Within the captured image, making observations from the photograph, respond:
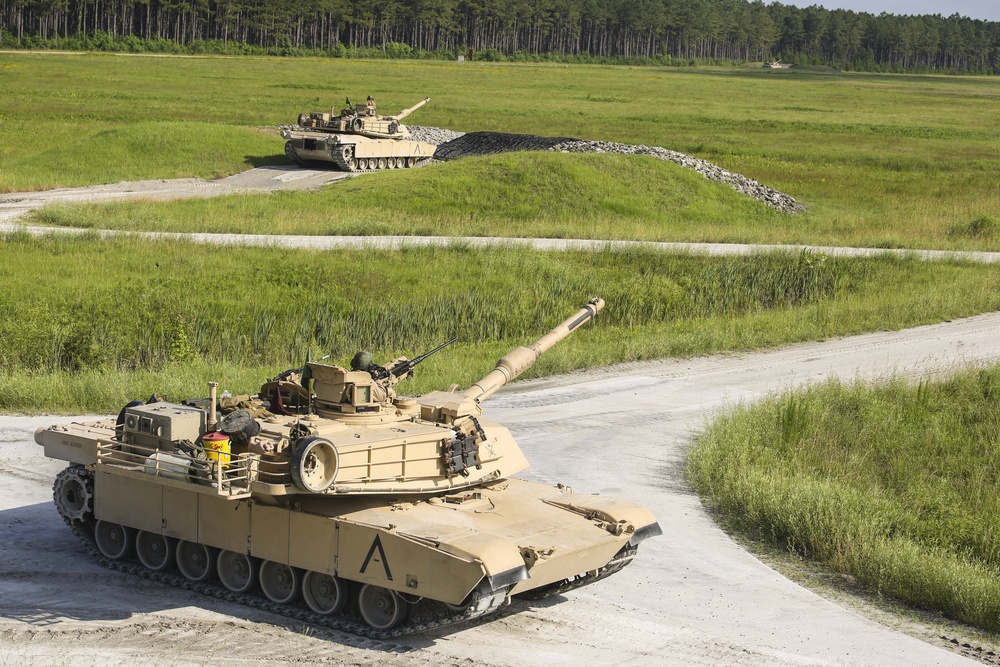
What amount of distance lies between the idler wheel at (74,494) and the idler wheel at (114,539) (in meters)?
0.26

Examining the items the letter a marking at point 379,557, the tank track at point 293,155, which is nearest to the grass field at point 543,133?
the tank track at point 293,155

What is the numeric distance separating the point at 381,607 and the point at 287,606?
112cm

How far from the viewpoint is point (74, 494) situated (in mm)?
14469

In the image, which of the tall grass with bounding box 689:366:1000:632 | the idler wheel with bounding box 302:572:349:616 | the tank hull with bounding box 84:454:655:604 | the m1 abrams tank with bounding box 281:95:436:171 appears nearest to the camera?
the tank hull with bounding box 84:454:655:604

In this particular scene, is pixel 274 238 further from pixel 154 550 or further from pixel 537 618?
pixel 537 618

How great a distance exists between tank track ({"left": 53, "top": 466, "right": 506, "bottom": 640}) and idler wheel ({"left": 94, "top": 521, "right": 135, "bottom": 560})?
2.9 inches

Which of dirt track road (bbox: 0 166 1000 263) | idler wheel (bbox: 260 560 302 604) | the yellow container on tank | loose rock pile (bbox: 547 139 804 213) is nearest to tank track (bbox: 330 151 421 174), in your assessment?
dirt track road (bbox: 0 166 1000 263)

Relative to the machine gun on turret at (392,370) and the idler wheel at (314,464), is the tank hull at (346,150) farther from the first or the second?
the idler wheel at (314,464)

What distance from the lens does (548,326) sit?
95.1ft

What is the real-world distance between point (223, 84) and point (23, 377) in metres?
79.1

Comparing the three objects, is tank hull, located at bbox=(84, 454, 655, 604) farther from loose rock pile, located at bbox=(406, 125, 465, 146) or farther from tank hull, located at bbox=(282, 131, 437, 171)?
loose rock pile, located at bbox=(406, 125, 465, 146)

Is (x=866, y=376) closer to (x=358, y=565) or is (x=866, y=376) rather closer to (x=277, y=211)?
(x=358, y=565)

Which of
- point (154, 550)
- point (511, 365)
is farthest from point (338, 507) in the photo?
point (511, 365)

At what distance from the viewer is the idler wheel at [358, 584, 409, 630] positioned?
12211mm
